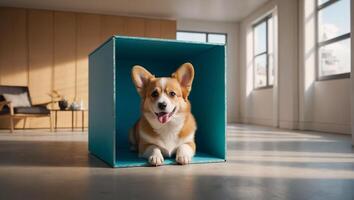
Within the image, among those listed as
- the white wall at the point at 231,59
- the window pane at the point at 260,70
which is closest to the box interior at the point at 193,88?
the window pane at the point at 260,70

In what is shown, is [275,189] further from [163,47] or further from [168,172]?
[163,47]

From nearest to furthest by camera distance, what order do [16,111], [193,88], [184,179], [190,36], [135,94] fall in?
[184,179]
[193,88]
[135,94]
[16,111]
[190,36]

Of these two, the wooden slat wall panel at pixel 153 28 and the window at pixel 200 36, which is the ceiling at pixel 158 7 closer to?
the wooden slat wall panel at pixel 153 28

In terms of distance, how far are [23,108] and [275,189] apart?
6.20m

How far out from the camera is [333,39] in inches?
249

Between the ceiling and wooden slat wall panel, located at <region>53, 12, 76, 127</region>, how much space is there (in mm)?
310

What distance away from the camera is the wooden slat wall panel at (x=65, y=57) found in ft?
27.6

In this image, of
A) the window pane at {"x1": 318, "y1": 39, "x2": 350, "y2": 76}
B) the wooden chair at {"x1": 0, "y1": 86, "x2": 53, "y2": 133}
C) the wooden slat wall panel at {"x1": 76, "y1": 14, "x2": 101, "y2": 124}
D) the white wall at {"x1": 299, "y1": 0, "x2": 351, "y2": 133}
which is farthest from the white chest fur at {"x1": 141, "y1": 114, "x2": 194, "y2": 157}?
the wooden slat wall panel at {"x1": 76, "y1": 14, "x2": 101, "y2": 124}

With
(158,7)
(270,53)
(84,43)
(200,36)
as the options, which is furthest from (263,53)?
(84,43)

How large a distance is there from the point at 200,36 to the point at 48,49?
4221 mm

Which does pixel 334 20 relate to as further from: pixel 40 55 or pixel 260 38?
pixel 40 55

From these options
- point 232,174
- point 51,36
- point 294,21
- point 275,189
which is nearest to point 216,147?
point 232,174

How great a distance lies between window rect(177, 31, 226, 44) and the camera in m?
10.0

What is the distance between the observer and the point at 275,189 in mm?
1831
